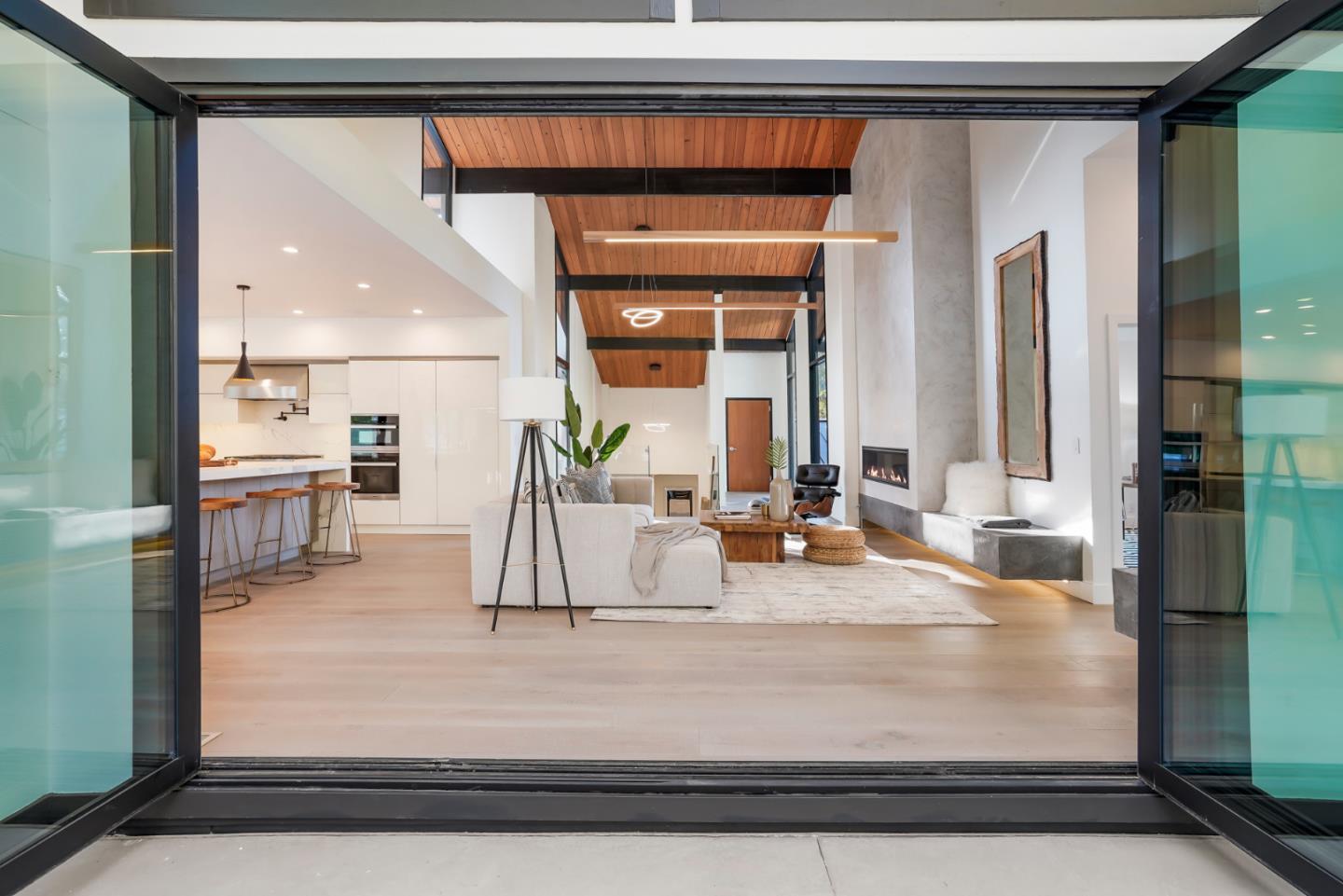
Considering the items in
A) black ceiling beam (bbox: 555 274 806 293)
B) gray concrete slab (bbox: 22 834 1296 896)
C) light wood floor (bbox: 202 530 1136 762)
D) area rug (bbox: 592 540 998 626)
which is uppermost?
black ceiling beam (bbox: 555 274 806 293)

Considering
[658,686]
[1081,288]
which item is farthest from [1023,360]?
[658,686]

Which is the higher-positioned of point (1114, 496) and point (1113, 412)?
point (1113, 412)

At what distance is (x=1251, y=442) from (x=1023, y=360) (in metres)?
3.63

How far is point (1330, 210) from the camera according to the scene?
156 cm

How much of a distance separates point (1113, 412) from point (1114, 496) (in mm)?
517

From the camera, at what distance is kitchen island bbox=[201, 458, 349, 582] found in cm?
481

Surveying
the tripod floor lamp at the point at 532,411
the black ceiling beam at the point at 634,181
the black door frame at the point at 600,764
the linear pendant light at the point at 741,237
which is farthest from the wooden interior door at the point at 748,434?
the black door frame at the point at 600,764

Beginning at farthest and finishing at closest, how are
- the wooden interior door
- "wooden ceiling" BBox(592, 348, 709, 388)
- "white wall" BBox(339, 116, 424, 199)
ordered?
the wooden interior door → "wooden ceiling" BBox(592, 348, 709, 388) → "white wall" BBox(339, 116, 424, 199)

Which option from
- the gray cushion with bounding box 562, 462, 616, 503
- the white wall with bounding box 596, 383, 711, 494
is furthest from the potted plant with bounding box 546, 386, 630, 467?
the white wall with bounding box 596, 383, 711, 494

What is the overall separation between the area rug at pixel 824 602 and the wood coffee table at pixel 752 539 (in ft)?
1.12

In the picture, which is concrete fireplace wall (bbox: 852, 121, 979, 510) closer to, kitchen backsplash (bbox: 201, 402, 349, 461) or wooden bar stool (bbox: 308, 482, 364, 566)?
wooden bar stool (bbox: 308, 482, 364, 566)

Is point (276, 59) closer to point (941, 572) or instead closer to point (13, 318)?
point (13, 318)

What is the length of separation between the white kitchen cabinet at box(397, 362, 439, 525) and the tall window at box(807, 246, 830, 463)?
16.8ft

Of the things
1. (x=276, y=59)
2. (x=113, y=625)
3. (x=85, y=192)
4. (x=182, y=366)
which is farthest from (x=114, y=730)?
(x=276, y=59)
